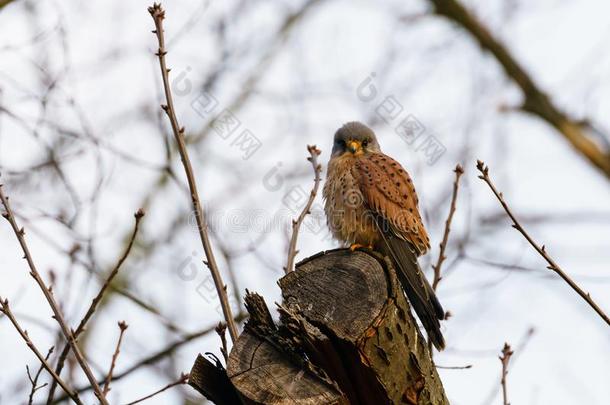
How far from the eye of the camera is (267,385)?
2.52 metres

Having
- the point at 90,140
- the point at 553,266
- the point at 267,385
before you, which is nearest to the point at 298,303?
the point at 267,385

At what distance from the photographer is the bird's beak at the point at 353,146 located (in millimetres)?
4699

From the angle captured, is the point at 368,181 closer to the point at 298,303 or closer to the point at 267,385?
the point at 298,303

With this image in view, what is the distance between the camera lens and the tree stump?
254cm

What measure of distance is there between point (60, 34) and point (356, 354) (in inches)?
171


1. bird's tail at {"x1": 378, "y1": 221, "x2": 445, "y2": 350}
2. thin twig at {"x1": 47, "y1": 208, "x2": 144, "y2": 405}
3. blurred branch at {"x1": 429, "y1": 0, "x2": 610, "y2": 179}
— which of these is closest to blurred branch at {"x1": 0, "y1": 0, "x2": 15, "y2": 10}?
thin twig at {"x1": 47, "y1": 208, "x2": 144, "y2": 405}

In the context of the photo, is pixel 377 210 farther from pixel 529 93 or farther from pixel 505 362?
pixel 529 93

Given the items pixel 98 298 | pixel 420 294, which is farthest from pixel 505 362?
pixel 98 298

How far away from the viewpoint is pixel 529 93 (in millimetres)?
8883

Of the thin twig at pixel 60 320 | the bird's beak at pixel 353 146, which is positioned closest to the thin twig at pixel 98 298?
the thin twig at pixel 60 320

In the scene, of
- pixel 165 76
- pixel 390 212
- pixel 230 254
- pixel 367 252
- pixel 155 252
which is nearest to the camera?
pixel 165 76

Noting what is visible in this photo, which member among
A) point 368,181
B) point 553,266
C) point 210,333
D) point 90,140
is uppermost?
point 90,140

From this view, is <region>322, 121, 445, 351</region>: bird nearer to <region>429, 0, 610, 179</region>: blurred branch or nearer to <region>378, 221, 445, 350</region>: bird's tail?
<region>378, 221, 445, 350</region>: bird's tail

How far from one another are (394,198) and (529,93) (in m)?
5.26
